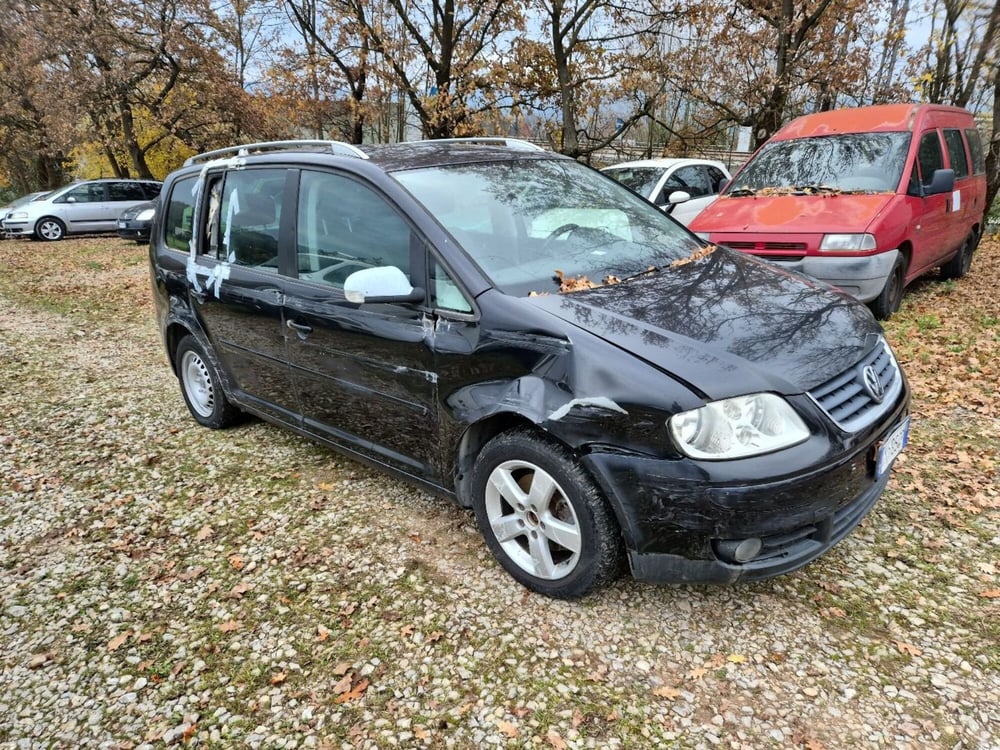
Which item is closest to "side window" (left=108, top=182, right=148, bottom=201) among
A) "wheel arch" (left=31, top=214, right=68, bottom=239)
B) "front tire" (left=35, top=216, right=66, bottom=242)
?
"wheel arch" (left=31, top=214, right=68, bottom=239)

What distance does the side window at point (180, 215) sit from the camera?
449 cm

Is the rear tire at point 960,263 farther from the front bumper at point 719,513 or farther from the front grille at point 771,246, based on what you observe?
the front bumper at point 719,513

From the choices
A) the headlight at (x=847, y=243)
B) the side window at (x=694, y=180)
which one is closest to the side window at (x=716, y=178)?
the side window at (x=694, y=180)

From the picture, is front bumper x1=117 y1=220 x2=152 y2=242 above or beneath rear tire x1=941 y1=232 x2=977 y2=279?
above

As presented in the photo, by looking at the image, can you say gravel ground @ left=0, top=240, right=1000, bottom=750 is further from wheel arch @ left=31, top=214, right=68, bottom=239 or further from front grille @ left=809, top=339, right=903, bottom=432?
wheel arch @ left=31, top=214, right=68, bottom=239

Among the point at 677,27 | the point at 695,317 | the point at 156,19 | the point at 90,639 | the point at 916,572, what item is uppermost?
the point at 156,19

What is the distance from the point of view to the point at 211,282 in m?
4.19

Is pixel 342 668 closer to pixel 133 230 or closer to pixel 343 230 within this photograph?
pixel 343 230

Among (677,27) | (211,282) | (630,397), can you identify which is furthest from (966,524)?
(677,27)

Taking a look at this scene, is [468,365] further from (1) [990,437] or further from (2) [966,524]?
(1) [990,437]

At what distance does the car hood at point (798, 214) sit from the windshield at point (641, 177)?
7.95ft

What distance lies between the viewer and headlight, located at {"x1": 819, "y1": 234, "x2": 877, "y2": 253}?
225 inches

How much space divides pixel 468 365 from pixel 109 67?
2068cm

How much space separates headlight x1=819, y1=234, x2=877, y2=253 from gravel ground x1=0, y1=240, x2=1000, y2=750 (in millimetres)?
2186
